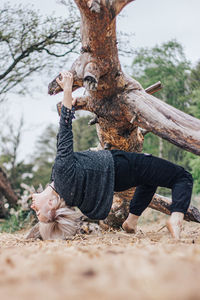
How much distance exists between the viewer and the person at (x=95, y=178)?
293cm

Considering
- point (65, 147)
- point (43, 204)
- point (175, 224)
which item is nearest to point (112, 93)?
point (65, 147)

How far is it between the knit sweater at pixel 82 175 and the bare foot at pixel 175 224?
2.03 feet

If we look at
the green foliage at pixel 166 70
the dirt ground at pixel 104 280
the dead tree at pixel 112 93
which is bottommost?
the dirt ground at pixel 104 280

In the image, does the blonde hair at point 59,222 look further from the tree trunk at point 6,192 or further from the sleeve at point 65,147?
the tree trunk at point 6,192

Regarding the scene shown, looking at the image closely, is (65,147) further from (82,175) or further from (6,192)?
(6,192)

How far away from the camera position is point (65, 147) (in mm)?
2904

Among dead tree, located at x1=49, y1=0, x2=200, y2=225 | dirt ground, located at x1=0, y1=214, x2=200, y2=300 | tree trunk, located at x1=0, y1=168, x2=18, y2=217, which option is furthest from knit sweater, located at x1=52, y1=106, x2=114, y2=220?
tree trunk, located at x1=0, y1=168, x2=18, y2=217

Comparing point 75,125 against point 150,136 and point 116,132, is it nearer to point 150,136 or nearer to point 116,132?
point 150,136

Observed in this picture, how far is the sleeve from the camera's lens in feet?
9.49

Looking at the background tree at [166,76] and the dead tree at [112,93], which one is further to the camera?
the background tree at [166,76]

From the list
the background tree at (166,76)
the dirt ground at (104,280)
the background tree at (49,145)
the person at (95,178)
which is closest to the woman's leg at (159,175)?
the person at (95,178)

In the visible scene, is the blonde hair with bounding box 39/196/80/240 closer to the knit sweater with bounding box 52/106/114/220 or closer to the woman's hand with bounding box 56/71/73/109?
the knit sweater with bounding box 52/106/114/220

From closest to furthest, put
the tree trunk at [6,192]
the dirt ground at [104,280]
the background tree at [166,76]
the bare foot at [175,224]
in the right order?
the dirt ground at [104,280] → the bare foot at [175,224] → the tree trunk at [6,192] → the background tree at [166,76]

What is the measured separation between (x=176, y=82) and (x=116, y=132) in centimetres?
1917
